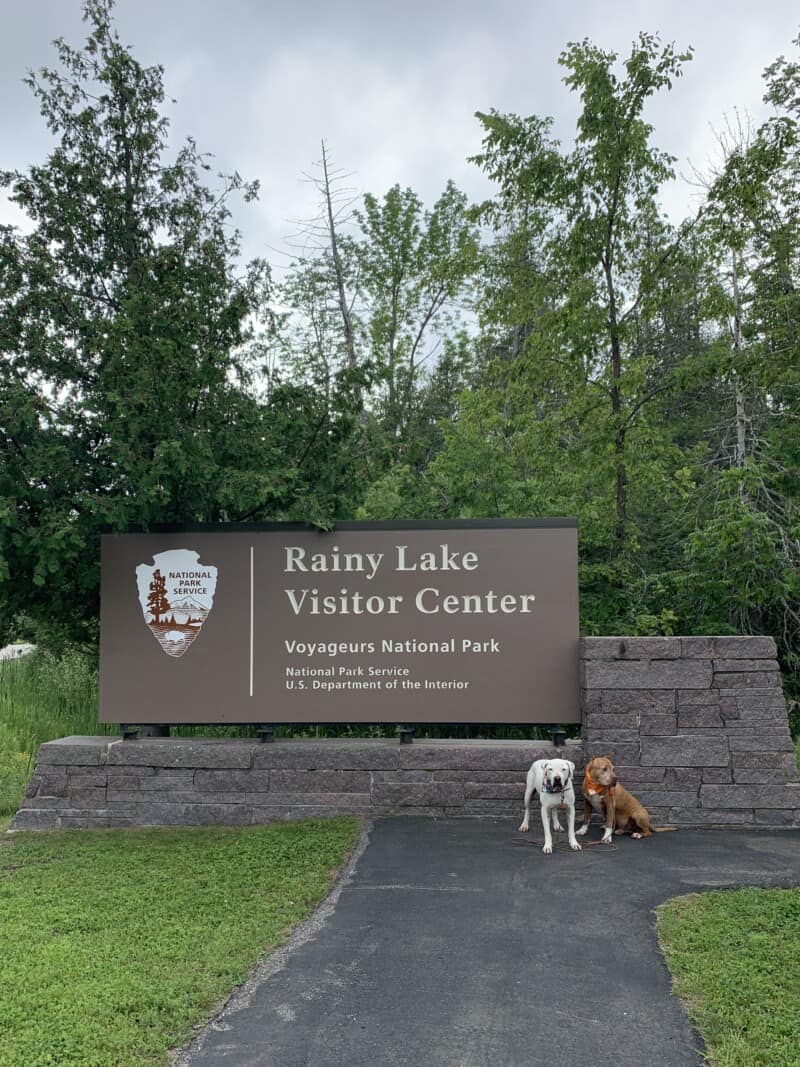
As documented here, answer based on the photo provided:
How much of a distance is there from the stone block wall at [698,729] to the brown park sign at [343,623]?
42 cm

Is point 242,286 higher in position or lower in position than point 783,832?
higher

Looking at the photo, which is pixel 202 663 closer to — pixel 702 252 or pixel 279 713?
pixel 279 713

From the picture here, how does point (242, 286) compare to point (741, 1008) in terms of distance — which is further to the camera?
point (242, 286)

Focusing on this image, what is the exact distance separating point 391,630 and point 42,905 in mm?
3186

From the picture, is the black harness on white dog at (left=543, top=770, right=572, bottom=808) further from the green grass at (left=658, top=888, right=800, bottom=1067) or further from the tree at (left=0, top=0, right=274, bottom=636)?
the tree at (left=0, top=0, right=274, bottom=636)

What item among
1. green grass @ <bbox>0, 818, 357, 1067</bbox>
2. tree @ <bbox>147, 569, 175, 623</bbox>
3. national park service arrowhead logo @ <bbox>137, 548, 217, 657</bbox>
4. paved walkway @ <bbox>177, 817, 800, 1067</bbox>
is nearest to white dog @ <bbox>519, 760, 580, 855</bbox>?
paved walkway @ <bbox>177, 817, 800, 1067</bbox>

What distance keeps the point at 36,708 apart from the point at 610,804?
7.29 m

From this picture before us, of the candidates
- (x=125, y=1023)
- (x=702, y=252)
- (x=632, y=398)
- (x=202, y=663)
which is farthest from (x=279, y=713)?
(x=702, y=252)

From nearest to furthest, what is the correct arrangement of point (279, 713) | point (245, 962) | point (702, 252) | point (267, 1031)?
1. point (267, 1031)
2. point (245, 962)
3. point (279, 713)
4. point (702, 252)

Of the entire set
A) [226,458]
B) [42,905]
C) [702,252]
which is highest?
[702,252]

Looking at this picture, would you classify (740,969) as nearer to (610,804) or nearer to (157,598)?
(610,804)

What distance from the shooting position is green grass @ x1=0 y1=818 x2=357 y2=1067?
3.16 meters

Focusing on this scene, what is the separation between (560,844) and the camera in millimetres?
5688

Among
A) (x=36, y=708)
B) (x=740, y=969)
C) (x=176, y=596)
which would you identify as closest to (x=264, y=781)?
(x=176, y=596)
